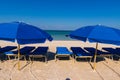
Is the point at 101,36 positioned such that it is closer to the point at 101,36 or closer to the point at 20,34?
the point at 101,36

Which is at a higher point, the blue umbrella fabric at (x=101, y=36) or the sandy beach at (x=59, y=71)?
the blue umbrella fabric at (x=101, y=36)

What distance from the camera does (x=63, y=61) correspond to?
891 cm

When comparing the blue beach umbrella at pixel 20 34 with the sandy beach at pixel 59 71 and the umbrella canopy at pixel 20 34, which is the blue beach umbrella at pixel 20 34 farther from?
the sandy beach at pixel 59 71

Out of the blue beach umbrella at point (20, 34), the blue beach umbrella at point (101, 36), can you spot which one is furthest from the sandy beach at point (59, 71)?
the blue beach umbrella at point (101, 36)

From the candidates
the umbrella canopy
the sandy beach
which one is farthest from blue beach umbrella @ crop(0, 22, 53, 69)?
the sandy beach

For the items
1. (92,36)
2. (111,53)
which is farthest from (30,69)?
(111,53)

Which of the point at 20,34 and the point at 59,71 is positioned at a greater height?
the point at 20,34

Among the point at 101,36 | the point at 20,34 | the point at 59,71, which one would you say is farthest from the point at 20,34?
the point at 101,36

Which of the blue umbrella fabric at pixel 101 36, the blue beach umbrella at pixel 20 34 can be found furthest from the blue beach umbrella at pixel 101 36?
the blue beach umbrella at pixel 20 34

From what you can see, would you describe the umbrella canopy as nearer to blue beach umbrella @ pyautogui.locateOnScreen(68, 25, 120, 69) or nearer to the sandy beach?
the sandy beach

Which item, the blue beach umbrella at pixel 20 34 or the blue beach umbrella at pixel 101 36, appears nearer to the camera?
the blue beach umbrella at pixel 20 34

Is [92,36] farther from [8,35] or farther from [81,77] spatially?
[8,35]

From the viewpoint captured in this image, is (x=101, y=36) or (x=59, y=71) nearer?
(x=101, y=36)

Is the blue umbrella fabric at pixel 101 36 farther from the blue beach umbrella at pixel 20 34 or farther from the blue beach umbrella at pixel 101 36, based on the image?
the blue beach umbrella at pixel 20 34
